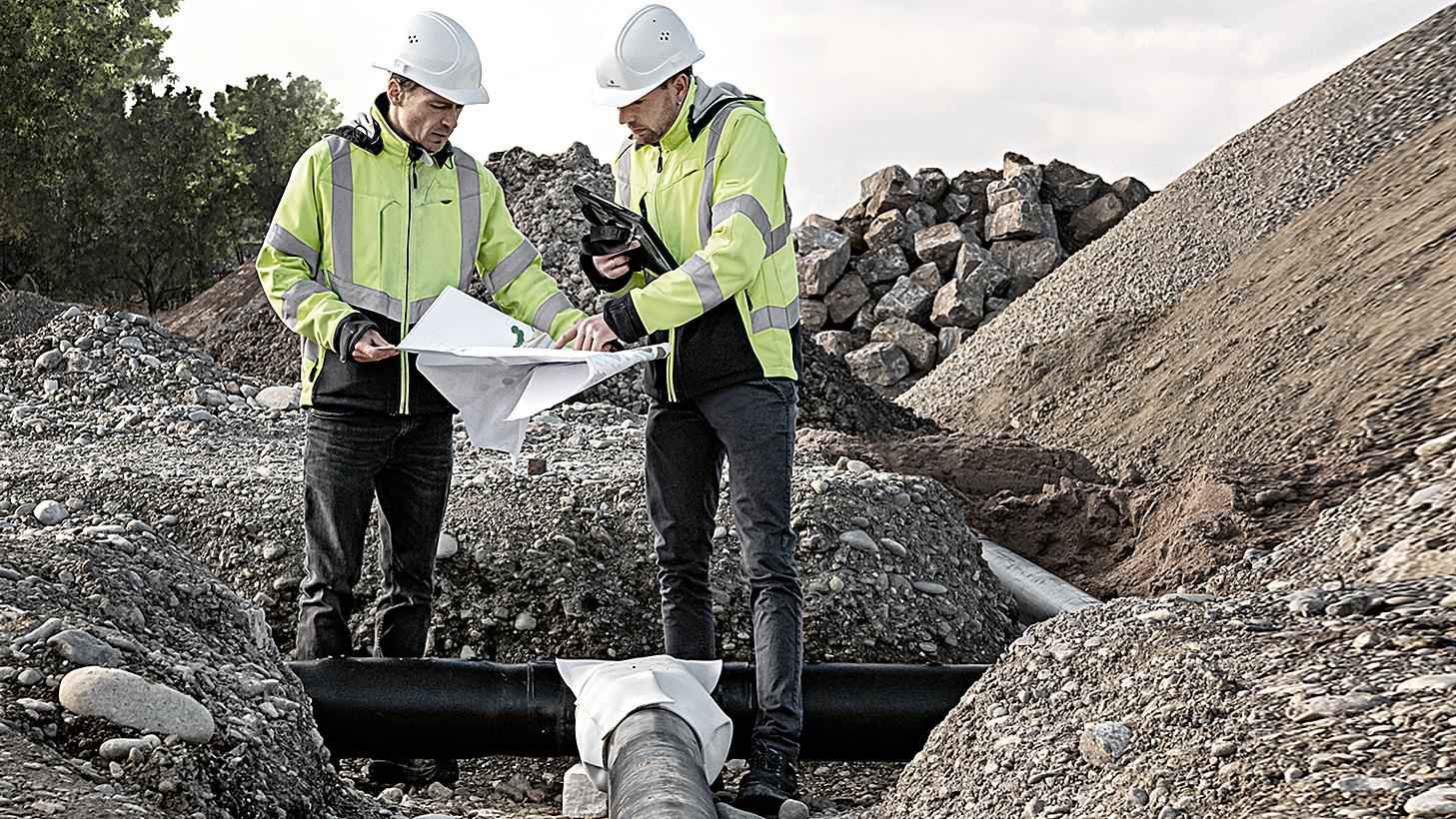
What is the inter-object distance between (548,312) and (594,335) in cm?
56

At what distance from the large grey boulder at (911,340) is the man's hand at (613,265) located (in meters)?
11.8

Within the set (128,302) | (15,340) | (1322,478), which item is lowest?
(1322,478)

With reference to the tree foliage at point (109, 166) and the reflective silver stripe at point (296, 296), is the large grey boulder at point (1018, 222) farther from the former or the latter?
the reflective silver stripe at point (296, 296)

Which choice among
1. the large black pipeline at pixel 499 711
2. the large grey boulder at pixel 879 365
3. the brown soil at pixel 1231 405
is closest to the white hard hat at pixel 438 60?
the large black pipeline at pixel 499 711

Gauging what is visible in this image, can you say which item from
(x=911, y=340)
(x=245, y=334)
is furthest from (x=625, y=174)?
(x=911, y=340)

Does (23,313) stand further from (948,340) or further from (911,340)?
(948,340)

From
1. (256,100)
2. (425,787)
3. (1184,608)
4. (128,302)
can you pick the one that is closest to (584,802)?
(425,787)

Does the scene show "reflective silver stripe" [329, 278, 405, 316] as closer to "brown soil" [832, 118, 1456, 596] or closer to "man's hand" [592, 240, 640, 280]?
"man's hand" [592, 240, 640, 280]

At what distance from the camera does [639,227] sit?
3854 millimetres

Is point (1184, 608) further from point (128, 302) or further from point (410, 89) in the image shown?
point (128, 302)

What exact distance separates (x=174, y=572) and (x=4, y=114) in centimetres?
1677

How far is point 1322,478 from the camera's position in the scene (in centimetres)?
725

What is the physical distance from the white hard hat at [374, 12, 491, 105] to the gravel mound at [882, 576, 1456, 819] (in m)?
2.26

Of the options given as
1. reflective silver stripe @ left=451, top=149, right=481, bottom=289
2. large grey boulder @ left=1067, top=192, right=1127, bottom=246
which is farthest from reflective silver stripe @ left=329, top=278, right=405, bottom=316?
large grey boulder @ left=1067, top=192, right=1127, bottom=246
